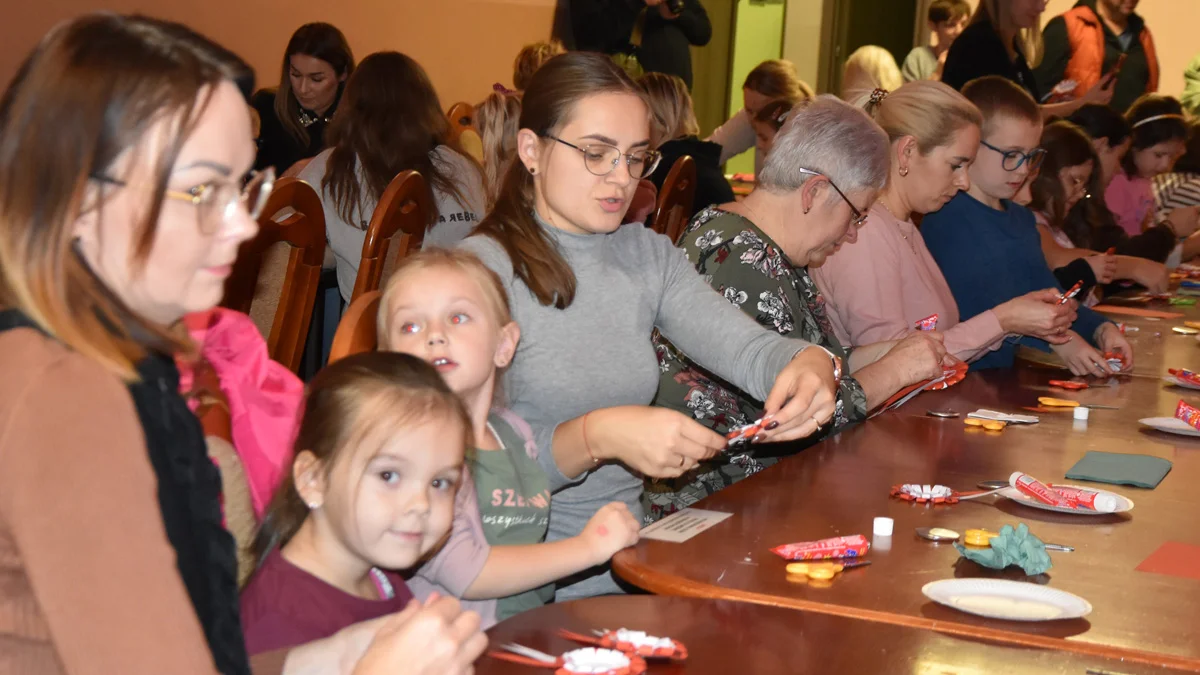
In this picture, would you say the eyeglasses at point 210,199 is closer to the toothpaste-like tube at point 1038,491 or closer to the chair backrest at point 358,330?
the chair backrest at point 358,330

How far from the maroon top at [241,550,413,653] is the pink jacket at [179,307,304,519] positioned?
4.1 inches

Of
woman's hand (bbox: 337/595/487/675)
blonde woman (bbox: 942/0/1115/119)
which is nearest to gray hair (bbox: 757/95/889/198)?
woman's hand (bbox: 337/595/487/675)

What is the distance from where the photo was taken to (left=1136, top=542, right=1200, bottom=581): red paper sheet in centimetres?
168

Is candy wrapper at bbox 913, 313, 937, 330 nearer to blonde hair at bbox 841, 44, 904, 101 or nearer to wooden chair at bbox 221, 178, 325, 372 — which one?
wooden chair at bbox 221, 178, 325, 372

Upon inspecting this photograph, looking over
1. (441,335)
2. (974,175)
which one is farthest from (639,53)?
(441,335)

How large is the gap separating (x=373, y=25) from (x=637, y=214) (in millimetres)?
2092

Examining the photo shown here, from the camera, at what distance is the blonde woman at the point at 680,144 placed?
5477mm

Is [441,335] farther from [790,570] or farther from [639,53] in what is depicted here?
[639,53]

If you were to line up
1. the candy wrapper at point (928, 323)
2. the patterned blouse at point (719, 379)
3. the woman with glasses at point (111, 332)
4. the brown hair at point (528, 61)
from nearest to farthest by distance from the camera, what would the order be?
the woman with glasses at point (111, 332) → the patterned blouse at point (719, 379) → the candy wrapper at point (928, 323) → the brown hair at point (528, 61)

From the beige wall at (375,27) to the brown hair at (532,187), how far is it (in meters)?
3.14

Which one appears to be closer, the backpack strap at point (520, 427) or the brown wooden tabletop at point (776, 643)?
the brown wooden tabletop at point (776, 643)

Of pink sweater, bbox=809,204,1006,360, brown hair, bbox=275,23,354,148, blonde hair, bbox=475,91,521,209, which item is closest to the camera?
pink sweater, bbox=809,204,1006,360

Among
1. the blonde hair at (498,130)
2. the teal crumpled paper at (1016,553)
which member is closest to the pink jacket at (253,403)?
the teal crumpled paper at (1016,553)

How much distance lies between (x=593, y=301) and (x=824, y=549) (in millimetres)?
667
